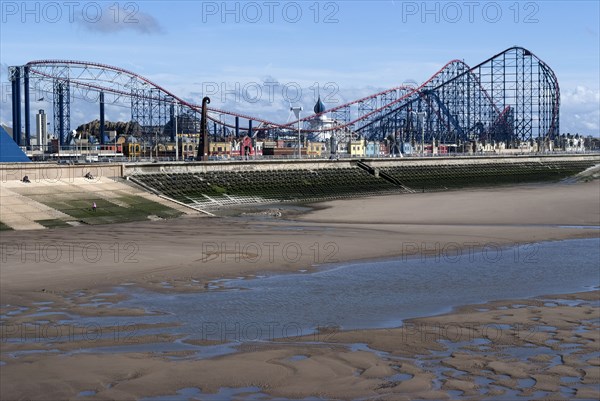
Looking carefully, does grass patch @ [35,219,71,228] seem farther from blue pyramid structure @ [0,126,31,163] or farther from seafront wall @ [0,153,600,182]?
blue pyramid structure @ [0,126,31,163]

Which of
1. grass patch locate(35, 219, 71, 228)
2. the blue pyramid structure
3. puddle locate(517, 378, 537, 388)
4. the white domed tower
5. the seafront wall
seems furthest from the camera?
the white domed tower

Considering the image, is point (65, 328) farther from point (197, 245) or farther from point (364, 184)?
point (364, 184)

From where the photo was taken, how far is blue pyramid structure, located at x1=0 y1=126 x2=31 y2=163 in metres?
64.8

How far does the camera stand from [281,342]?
69.9ft

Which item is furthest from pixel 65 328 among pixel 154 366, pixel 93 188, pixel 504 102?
pixel 504 102

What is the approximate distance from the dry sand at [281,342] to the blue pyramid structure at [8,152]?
1924cm

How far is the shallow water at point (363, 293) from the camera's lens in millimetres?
23734

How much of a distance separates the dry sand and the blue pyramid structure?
19239 millimetres

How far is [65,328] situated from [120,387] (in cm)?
573

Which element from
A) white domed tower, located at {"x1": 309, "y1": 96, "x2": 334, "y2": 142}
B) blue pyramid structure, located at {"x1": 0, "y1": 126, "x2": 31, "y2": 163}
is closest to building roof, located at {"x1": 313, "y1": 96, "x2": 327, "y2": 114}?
white domed tower, located at {"x1": 309, "y1": 96, "x2": 334, "y2": 142}

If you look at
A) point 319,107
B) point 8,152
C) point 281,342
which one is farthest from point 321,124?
point 281,342

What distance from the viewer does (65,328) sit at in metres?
22.7

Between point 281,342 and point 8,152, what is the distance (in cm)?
4902

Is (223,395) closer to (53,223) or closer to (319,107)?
(53,223)
